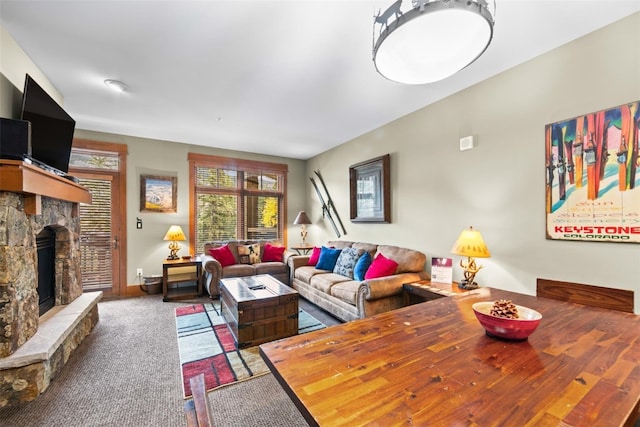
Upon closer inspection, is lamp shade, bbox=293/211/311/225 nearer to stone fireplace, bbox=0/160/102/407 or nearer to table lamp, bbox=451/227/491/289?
table lamp, bbox=451/227/491/289

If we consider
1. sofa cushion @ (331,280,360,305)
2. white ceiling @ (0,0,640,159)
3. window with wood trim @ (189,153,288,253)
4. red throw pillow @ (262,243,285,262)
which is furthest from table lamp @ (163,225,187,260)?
sofa cushion @ (331,280,360,305)

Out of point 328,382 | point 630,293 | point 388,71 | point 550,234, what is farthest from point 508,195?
point 328,382

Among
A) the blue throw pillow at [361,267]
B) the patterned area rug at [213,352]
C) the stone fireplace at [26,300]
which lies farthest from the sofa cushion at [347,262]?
the stone fireplace at [26,300]

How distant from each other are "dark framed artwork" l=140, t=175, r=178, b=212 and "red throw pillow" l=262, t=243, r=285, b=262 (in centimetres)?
174

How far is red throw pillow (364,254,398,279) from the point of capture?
3.18 m

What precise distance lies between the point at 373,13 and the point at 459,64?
34.1 inches

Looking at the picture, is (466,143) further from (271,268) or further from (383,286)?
(271,268)

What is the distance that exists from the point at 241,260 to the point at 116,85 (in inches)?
119

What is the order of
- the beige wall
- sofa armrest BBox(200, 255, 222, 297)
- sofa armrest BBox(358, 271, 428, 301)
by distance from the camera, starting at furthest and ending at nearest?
sofa armrest BBox(200, 255, 222, 297) → sofa armrest BBox(358, 271, 428, 301) → the beige wall

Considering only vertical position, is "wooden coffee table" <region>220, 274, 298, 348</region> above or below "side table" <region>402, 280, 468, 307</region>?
below

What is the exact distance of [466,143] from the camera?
113 inches

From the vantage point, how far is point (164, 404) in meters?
1.84

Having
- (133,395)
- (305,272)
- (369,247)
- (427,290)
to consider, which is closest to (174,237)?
(305,272)

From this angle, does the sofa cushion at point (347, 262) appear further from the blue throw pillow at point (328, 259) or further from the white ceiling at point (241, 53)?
the white ceiling at point (241, 53)
